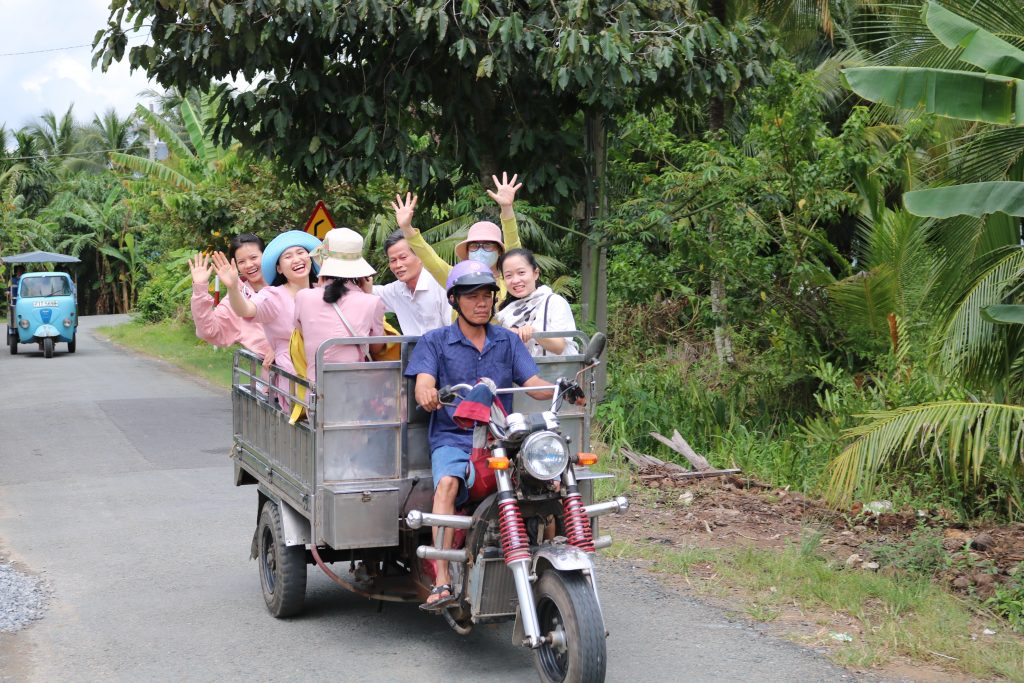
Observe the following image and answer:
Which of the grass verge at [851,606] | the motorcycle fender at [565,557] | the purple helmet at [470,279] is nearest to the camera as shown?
the motorcycle fender at [565,557]

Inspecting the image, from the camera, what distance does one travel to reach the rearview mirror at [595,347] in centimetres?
491

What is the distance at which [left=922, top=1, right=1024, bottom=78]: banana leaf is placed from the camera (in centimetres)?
628

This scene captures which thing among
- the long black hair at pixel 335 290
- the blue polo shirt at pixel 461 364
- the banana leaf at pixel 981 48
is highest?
the banana leaf at pixel 981 48

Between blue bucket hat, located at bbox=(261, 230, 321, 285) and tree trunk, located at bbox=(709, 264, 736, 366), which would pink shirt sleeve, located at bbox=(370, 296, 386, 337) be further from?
tree trunk, located at bbox=(709, 264, 736, 366)

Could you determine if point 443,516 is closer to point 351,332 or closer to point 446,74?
point 351,332

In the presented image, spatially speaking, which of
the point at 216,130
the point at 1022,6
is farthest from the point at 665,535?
the point at 216,130

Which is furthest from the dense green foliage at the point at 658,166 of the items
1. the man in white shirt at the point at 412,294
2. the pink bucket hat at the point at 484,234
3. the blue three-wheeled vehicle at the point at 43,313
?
the blue three-wheeled vehicle at the point at 43,313

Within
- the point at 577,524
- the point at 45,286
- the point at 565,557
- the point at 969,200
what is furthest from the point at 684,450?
the point at 45,286

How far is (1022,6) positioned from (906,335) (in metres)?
3.38

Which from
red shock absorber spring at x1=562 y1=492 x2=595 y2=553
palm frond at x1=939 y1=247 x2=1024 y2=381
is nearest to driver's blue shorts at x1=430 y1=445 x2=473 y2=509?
red shock absorber spring at x1=562 y1=492 x2=595 y2=553

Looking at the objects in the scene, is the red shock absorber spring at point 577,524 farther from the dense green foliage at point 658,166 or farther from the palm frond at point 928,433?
the dense green foliage at point 658,166

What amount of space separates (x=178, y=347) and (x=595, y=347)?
2298cm

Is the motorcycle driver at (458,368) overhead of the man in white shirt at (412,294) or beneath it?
beneath

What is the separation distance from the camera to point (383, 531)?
5219mm
